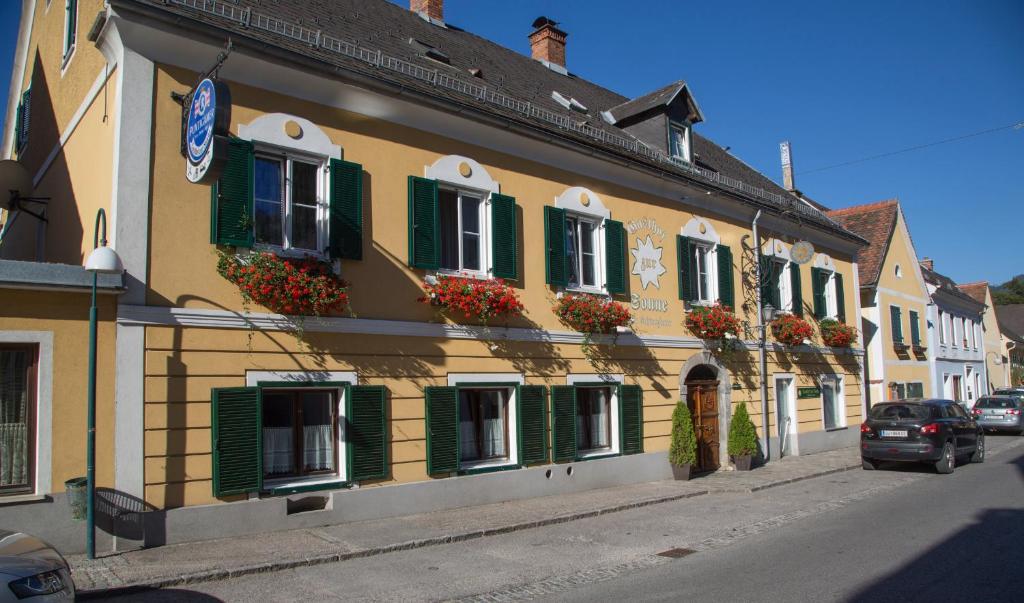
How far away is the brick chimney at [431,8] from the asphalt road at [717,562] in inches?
518

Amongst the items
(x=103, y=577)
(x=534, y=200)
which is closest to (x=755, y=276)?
(x=534, y=200)

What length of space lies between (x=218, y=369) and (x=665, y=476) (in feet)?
30.6

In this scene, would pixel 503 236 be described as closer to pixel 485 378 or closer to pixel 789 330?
pixel 485 378

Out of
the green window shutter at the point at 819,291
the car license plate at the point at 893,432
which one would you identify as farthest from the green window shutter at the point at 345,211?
the green window shutter at the point at 819,291

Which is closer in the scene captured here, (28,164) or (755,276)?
(28,164)

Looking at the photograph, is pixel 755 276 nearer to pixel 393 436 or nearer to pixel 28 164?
pixel 393 436

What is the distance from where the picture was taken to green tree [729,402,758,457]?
1642cm

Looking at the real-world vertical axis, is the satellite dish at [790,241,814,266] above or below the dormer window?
below

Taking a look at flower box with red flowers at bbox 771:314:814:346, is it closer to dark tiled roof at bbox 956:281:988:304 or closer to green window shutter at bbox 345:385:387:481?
green window shutter at bbox 345:385:387:481

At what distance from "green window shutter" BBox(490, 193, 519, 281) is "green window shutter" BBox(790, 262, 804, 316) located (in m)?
10.6

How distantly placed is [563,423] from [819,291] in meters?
12.1

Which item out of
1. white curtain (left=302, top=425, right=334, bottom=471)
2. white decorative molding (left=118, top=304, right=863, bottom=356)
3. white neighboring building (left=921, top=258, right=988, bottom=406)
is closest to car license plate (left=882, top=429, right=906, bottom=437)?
white decorative molding (left=118, top=304, right=863, bottom=356)

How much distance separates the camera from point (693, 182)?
16.6 metres

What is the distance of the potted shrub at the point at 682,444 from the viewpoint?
15000 mm
